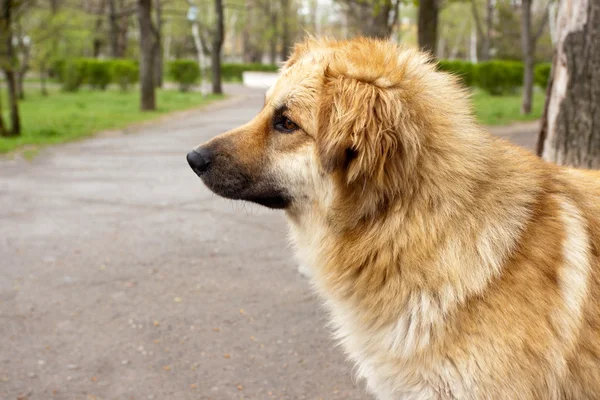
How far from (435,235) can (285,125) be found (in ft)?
2.92

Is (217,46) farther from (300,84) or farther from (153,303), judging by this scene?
(300,84)

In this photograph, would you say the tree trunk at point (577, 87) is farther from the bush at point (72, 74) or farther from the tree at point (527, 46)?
the bush at point (72, 74)

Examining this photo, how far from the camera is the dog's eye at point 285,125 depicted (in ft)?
9.31

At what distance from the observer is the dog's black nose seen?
296cm

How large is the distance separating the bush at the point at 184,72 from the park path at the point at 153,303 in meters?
26.5

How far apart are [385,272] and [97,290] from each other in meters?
3.39

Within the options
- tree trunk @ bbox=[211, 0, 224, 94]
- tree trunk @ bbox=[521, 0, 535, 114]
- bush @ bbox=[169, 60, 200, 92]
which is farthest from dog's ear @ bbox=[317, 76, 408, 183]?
bush @ bbox=[169, 60, 200, 92]

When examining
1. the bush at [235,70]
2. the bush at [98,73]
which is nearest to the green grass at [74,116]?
the bush at [98,73]

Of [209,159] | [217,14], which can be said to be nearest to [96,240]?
[209,159]

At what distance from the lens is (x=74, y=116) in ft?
63.3

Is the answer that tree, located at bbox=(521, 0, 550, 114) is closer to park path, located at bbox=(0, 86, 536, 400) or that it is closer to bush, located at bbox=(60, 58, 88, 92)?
park path, located at bbox=(0, 86, 536, 400)

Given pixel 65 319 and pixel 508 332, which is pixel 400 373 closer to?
pixel 508 332

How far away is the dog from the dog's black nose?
358 millimetres

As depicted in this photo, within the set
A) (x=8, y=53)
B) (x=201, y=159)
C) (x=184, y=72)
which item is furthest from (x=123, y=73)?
(x=201, y=159)
